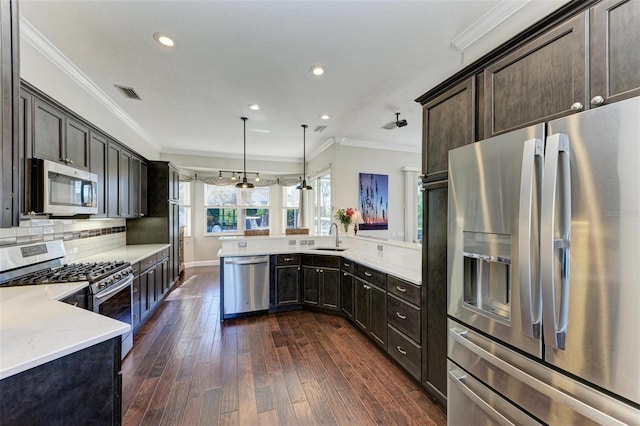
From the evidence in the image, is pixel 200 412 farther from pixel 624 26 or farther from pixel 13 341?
pixel 624 26

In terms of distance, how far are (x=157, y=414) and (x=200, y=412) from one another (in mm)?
308

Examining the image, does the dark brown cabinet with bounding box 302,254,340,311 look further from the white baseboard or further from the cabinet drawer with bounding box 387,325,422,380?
the white baseboard

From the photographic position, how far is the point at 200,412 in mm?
1945

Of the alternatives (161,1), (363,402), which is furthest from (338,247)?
(161,1)

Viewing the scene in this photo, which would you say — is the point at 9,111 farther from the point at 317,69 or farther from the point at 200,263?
the point at 200,263

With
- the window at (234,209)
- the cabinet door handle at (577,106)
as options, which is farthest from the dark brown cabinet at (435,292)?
the window at (234,209)

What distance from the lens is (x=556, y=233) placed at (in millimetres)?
→ 1098

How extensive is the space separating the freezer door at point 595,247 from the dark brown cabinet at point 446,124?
0.63 meters

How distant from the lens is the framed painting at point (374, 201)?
512 cm

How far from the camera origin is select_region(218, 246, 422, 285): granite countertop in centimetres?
254

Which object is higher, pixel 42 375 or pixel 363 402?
pixel 42 375

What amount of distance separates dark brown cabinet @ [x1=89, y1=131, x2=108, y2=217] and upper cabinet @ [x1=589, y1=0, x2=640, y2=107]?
4055mm

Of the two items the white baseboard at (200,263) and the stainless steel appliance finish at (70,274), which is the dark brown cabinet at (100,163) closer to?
the stainless steel appliance finish at (70,274)

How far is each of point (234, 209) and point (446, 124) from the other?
651 centimetres
